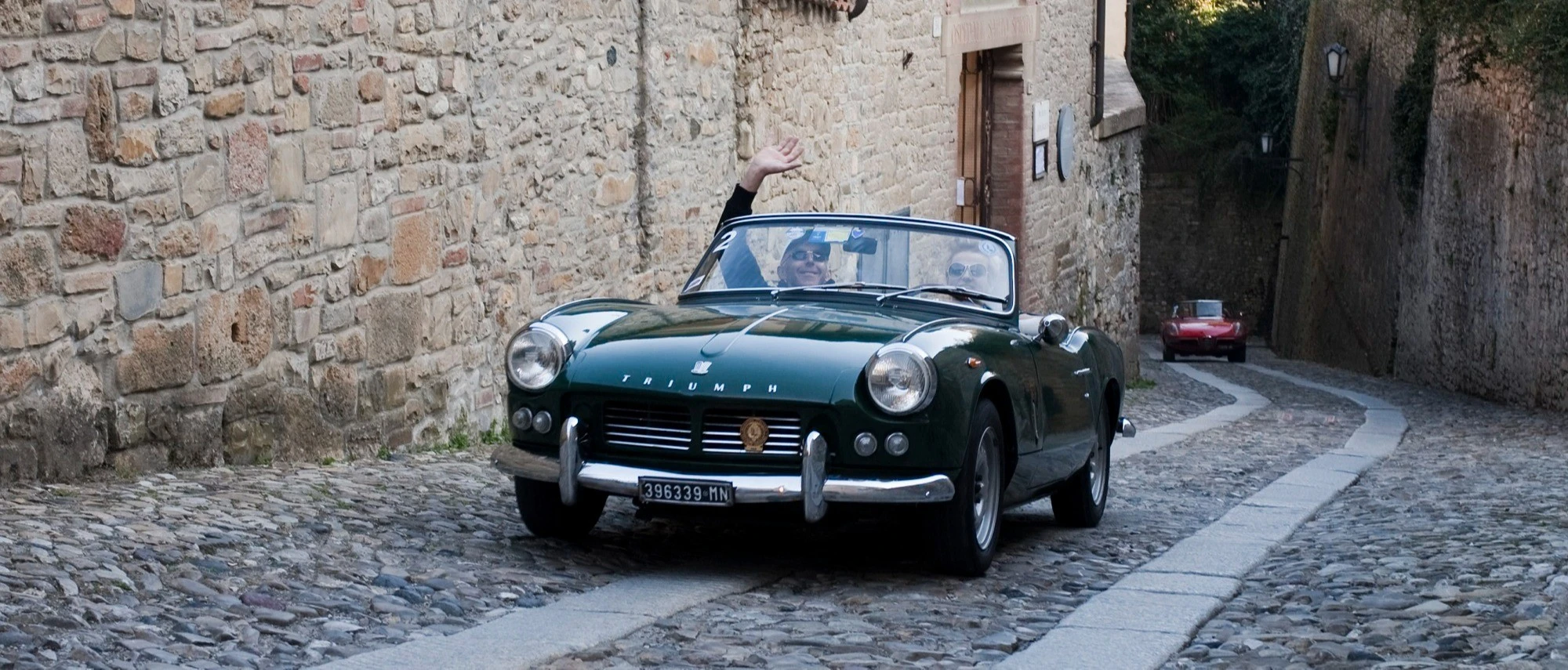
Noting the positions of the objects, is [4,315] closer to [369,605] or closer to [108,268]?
[108,268]

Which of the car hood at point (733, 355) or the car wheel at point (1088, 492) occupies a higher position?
the car hood at point (733, 355)

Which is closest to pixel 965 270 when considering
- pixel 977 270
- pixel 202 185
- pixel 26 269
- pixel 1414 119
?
pixel 977 270

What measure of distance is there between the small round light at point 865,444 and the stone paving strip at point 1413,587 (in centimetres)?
114

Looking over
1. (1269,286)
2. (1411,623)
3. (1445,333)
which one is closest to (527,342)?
(1411,623)

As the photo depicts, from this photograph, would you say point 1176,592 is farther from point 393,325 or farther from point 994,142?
point 994,142

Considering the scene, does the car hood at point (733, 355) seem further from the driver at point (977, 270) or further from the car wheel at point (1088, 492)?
the car wheel at point (1088, 492)

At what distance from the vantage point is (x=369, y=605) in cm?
531

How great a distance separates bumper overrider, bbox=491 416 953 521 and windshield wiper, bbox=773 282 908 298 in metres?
1.39

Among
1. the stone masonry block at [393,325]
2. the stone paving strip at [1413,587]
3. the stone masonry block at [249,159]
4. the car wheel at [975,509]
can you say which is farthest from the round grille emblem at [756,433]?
the stone masonry block at [393,325]

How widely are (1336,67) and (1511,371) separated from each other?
11.4m

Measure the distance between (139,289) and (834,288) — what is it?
8.71ft

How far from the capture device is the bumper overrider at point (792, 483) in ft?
18.9

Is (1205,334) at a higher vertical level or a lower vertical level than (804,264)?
lower

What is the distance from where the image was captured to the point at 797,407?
5.82 m
